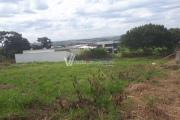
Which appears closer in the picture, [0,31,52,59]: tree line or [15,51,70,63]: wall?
[15,51,70,63]: wall

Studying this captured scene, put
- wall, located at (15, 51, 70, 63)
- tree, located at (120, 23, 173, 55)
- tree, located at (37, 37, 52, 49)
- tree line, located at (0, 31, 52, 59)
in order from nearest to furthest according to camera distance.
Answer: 1. tree, located at (120, 23, 173, 55)
2. wall, located at (15, 51, 70, 63)
3. tree line, located at (0, 31, 52, 59)
4. tree, located at (37, 37, 52, 49)

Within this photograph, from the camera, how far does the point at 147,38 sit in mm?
21219

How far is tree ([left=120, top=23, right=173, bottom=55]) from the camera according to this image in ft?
70.0

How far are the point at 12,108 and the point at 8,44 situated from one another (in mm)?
33620

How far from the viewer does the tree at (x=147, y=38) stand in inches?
840

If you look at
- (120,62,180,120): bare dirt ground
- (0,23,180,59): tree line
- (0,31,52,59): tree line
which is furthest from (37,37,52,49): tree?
(120,62,180,120): bare dirt ground

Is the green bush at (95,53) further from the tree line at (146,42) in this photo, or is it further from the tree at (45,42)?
the tree at (45,42)

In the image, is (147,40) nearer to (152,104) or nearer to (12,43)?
(152,104)

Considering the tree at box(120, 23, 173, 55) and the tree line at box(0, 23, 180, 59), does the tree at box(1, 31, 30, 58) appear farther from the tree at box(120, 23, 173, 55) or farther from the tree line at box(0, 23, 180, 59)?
the tree at box(120, 23, 173, 55)

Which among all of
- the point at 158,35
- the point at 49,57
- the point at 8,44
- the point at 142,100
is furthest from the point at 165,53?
the point at 8,44

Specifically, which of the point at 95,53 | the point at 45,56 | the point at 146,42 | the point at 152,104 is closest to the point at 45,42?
the point at 45,56

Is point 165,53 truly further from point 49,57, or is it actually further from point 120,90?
point 120,90

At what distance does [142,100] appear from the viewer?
15.0 ft

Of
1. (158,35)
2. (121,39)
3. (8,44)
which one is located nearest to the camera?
(158,35)
